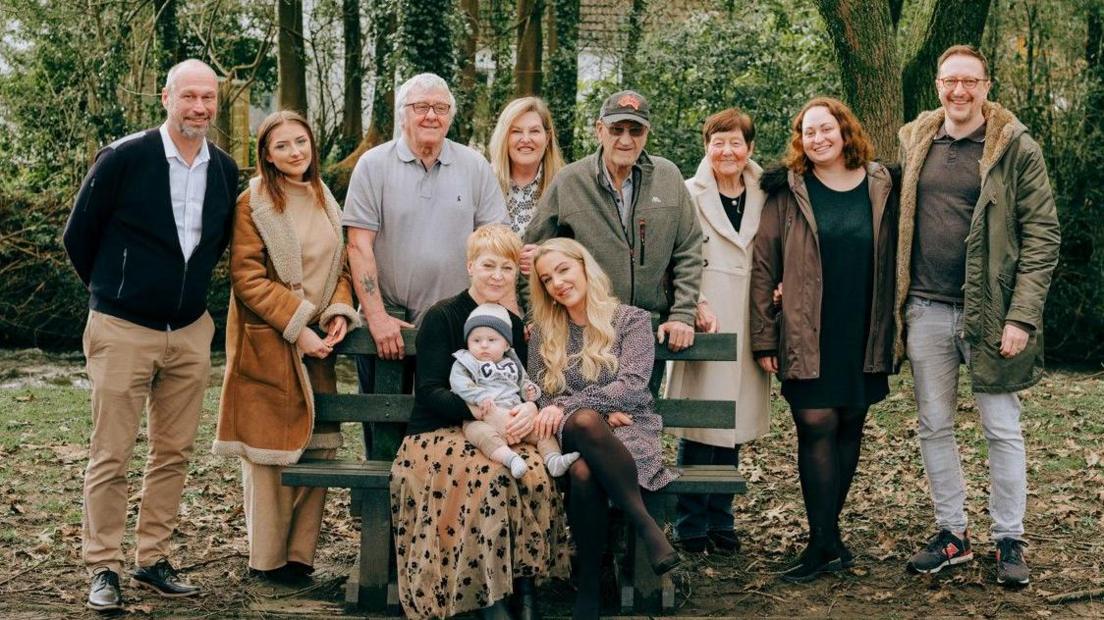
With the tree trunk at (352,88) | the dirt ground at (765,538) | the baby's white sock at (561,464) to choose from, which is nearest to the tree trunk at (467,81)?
the tree trunk at (352,88)

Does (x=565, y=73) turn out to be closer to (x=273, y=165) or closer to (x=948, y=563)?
(x=273, y=165)

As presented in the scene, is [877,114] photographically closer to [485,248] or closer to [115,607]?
[485,248]

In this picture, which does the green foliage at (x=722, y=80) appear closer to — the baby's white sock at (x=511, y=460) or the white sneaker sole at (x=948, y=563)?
the white sneaker sole at (x=948, y=563)

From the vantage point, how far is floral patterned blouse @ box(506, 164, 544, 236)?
6105mm

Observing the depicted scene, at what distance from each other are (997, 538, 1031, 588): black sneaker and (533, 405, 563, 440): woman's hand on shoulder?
216 cm

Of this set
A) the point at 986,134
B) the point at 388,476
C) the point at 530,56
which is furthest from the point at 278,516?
the point at 530,56

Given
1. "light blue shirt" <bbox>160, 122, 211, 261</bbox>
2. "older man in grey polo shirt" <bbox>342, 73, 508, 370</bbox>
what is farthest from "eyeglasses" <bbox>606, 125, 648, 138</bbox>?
"light blue shirt" <bbox>160, 122, 211, 261</bbox>

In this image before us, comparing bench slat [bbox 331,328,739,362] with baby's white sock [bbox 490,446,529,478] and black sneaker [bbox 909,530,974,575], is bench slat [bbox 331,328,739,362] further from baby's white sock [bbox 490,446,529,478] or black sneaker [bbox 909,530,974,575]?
black sneaker [bbox 909,530,974,575]

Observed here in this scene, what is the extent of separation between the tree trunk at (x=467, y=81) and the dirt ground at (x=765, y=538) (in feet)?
18.3

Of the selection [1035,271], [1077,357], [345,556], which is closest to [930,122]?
[1035,271]

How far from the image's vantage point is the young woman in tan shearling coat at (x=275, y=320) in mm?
5320

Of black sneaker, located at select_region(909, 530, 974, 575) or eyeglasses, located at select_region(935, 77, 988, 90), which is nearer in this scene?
eyeglasses, located at select_region(935, 77, 988, 90)

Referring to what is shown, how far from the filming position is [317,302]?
548 cm

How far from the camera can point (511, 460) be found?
489 centimetres
